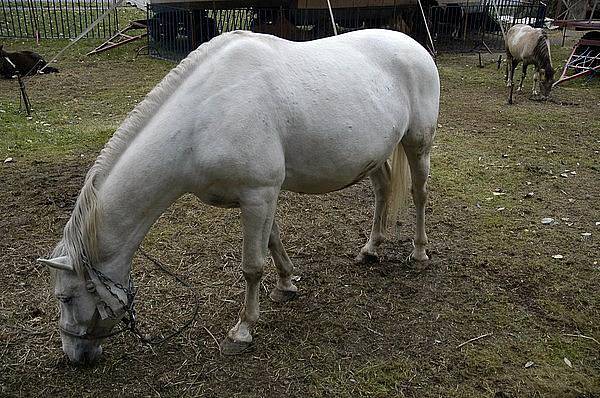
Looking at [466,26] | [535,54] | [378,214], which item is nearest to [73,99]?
[378,214]

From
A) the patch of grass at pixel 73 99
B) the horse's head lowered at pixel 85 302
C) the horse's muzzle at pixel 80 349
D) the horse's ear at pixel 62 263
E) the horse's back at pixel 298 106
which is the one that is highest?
the horse's back at pixel 298 106

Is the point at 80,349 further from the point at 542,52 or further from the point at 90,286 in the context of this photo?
the point at 542,52

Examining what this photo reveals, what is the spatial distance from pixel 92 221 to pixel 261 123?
0.93 metres

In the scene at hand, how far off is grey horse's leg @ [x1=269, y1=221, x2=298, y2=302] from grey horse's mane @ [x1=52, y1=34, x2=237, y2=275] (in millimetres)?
1287

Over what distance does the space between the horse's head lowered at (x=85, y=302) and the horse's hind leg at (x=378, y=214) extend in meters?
2.01

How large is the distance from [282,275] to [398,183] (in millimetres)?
1145

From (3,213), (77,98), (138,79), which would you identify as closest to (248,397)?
(3,213)

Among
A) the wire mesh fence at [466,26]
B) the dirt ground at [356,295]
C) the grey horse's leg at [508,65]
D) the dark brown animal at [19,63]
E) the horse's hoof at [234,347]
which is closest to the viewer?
the dirt ground at [356,295]

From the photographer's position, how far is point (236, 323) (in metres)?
3.31

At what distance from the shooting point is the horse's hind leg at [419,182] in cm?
375

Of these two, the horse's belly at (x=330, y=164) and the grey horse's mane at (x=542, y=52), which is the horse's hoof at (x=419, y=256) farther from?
the grey horse's mane at (x=542, y=52)

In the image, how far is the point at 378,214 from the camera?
4.08 m

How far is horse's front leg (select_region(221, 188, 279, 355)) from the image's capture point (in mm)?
2713

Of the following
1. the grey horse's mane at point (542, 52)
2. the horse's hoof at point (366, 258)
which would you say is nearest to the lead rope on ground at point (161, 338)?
the horse's hoof at point (366, 258)
